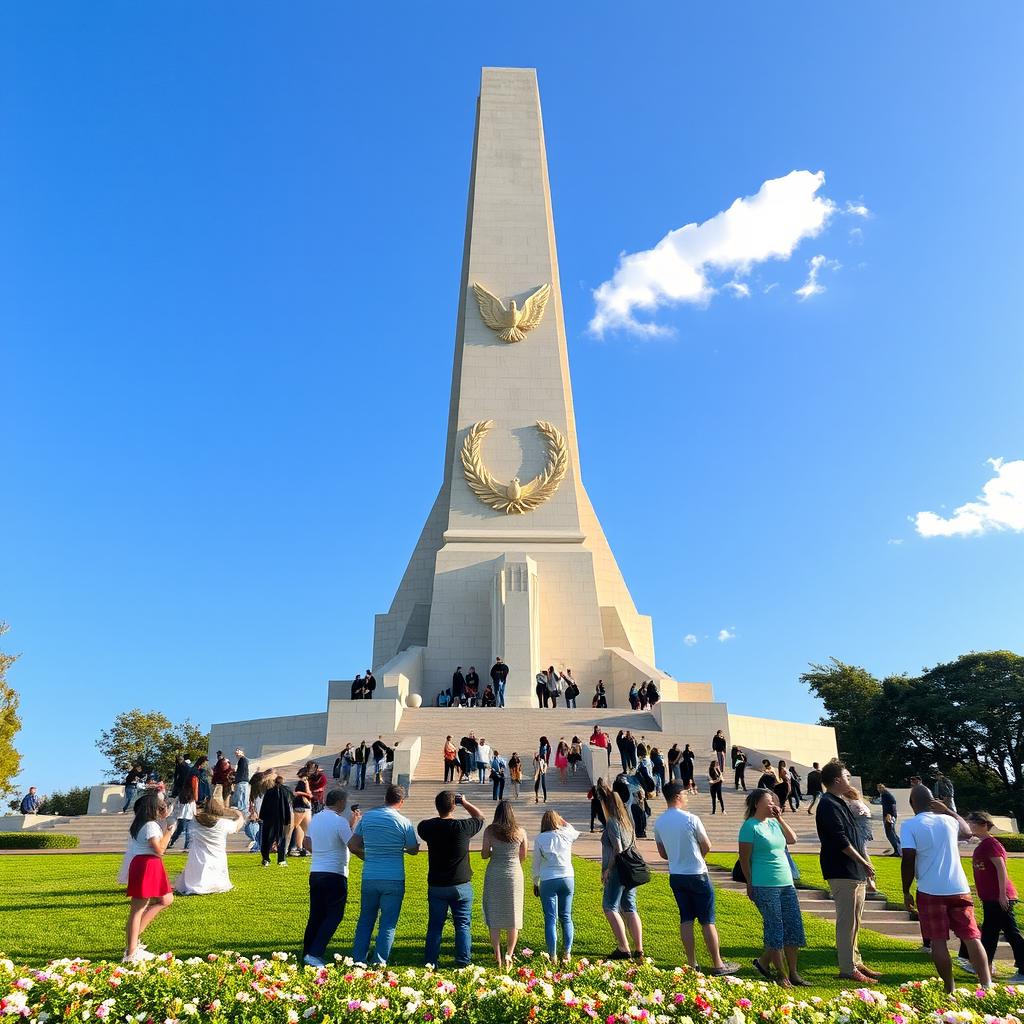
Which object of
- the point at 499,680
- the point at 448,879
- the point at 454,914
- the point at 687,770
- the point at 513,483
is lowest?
the point at 454,914

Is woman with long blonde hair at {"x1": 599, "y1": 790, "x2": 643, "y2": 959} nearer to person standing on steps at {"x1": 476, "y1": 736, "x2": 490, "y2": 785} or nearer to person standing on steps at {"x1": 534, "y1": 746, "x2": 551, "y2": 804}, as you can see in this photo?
person standing on steps at {"x1": 534, "y1": 746, "x2": 551, "y2": 804}

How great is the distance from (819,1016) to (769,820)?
1.64m

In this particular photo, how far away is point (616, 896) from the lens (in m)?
6.18

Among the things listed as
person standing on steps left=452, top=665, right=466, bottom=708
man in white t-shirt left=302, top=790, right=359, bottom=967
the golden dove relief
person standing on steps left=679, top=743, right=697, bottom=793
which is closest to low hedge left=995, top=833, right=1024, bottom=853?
person standing on steps left=679, top=743, right=697, bottom=793

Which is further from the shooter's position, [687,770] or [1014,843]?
[687,770]

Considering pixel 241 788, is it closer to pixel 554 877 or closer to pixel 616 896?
pixel 554 877

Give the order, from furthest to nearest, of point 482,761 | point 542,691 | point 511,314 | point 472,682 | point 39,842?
1. point 511,314
2. point 472,682
3. point 542,691
4. point 482,761
5. point 39,842

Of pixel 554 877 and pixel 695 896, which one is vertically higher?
pixel 554 877

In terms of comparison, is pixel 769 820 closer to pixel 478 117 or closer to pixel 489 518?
pixel 489 518

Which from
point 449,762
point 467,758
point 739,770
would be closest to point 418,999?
point 449,762

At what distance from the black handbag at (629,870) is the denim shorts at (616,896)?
0.03 metres

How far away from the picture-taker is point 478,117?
34500mm

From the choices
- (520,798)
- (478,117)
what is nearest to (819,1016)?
(520,798)

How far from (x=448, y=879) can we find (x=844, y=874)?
249 centimetres
